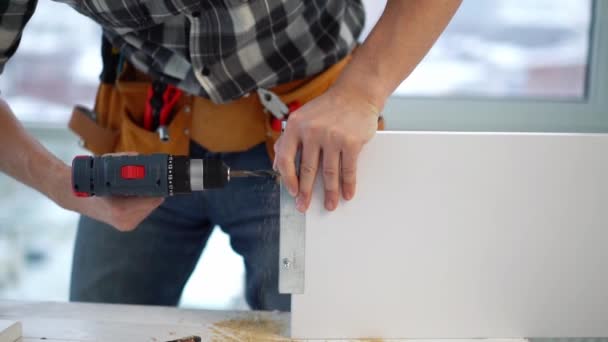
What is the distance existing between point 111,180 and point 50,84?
4.57 ft

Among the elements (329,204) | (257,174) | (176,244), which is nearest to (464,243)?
(329,204)

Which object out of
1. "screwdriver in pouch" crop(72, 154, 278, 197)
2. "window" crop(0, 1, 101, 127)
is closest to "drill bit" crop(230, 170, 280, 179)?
"screwdriver in pouch" crop(72, 154, 278, 197)

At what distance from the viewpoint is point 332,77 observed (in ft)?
3.45

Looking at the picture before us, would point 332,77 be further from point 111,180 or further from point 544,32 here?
point 544,32

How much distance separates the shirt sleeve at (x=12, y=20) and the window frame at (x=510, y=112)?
1.17m

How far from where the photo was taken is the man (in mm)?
771

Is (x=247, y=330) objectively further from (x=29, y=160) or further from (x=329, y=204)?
(x=29, y=160)

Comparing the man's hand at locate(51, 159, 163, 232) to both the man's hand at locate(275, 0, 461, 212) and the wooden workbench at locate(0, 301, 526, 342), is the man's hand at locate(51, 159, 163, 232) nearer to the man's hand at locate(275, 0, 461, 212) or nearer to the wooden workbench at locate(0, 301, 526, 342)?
Answer: the wooden workbench at locate(0, 301, 526, 342)

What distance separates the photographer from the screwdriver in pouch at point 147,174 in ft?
2.63

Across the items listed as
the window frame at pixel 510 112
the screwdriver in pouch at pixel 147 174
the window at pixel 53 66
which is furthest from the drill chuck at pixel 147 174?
the window at pixel 53 66

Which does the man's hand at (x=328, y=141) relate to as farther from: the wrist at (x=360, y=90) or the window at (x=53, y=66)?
the window at (x=53, y=66)

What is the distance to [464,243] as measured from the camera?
0.81 m

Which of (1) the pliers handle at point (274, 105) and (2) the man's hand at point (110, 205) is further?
(1) the pliers handle at point (274, 105)

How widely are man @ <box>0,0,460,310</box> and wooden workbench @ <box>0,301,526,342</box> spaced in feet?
0.42
